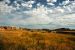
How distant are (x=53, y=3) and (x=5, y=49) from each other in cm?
148

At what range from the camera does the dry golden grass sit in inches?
208

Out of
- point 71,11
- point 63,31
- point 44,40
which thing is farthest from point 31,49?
point 71,11

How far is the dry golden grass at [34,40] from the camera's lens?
529cm

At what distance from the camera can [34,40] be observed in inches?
217

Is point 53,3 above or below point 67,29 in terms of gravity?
above

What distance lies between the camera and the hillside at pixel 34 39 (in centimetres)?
530

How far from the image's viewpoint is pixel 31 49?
547 centimetres

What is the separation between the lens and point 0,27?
575 centimetres

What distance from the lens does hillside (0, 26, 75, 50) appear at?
Result: 530 centimetres

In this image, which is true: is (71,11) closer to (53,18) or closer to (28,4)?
(53,18)

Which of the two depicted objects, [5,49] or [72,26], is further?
[5,49]

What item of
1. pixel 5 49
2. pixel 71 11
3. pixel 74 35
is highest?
pixel 71 11

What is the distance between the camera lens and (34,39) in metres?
5.53

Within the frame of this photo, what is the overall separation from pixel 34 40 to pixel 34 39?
0.09 ft
